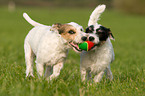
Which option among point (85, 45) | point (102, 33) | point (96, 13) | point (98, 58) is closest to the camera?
point (85, 45)

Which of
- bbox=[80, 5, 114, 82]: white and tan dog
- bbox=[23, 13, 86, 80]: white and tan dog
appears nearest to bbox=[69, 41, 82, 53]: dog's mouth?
bbox=[23, 13, 86, 80]: white and tan dog

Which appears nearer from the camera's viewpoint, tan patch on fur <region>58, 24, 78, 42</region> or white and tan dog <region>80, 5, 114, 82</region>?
tan patch on fur <region>58, 24, 78, 42</region>

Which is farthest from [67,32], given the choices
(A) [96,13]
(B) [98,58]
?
(A) [96,13]

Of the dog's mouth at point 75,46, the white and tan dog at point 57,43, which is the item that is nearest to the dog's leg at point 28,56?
the white and tan dog at point 57,43

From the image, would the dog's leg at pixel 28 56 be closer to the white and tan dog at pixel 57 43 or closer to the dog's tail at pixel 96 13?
the white and tan dog at pixel 57 43

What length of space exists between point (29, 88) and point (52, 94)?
350 millimetres

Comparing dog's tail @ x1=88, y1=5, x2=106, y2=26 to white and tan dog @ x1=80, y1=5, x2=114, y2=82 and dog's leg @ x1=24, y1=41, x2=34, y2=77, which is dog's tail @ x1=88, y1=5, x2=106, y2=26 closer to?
white and tan dog @ x1=80, y1=5, x2=114, y2=82

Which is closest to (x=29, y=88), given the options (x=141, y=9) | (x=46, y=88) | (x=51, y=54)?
(x=46, y=88)

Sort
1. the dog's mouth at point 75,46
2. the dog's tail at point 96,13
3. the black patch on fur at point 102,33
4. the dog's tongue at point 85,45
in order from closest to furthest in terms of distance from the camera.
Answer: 1. the dog's tongue at point 85,45
2. the dog's mouth at point 75,46
3. the black patch on fur at point 102,33
4. the dog's tail at point 96,13

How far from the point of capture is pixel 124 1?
2052 inches

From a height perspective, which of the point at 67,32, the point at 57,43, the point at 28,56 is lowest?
the point at 28,56

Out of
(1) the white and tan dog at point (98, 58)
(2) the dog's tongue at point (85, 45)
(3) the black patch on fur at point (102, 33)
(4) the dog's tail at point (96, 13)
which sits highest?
(4) the dog's tail at point (96, 13)

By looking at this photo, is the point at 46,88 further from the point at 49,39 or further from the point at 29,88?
the point at 49,39

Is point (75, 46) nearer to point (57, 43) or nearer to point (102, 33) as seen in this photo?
point (57, 43)
